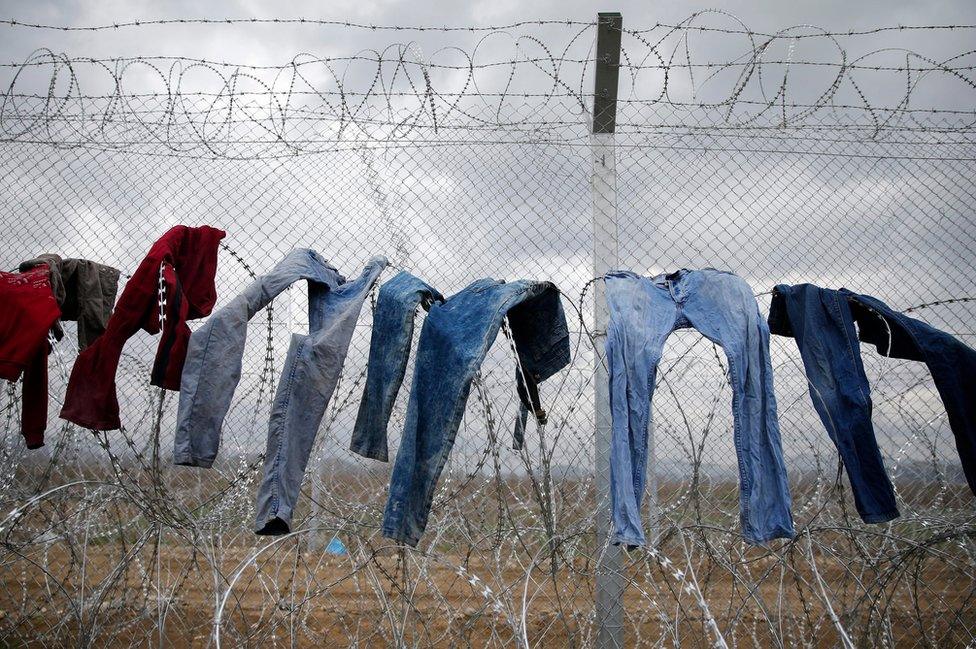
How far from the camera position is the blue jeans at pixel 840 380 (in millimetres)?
2969

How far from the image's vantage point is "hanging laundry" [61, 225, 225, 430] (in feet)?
9.85

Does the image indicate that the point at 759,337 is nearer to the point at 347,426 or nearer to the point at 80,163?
the point at 347,426

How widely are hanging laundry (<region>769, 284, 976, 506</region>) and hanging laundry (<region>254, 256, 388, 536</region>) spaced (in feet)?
6.24

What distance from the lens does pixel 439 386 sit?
2934 mm

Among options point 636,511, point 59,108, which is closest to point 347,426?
point 636,511

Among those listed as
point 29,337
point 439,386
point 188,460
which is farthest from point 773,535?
point 29,337

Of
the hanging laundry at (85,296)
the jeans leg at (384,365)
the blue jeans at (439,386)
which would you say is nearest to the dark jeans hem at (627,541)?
the blue jeans at (439,386)

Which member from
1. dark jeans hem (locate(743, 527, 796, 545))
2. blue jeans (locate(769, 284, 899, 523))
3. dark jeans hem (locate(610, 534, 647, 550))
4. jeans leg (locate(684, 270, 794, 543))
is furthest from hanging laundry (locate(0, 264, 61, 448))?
blue jeans (locate(769, 284, 899, 523))

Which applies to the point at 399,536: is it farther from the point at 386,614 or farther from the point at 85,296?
the point at 85,296

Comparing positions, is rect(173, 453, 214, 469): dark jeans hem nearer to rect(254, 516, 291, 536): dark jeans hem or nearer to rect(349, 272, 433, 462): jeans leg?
rect(254, 516, 291, 536): dark jeans hem

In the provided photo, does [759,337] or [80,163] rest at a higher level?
[80,163]

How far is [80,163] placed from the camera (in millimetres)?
4215

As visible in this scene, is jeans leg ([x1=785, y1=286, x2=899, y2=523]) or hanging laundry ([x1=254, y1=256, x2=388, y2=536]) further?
jeans leg ([x1=785, y1=286, x2=899, y2=523])

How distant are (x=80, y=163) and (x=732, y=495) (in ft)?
13.3
